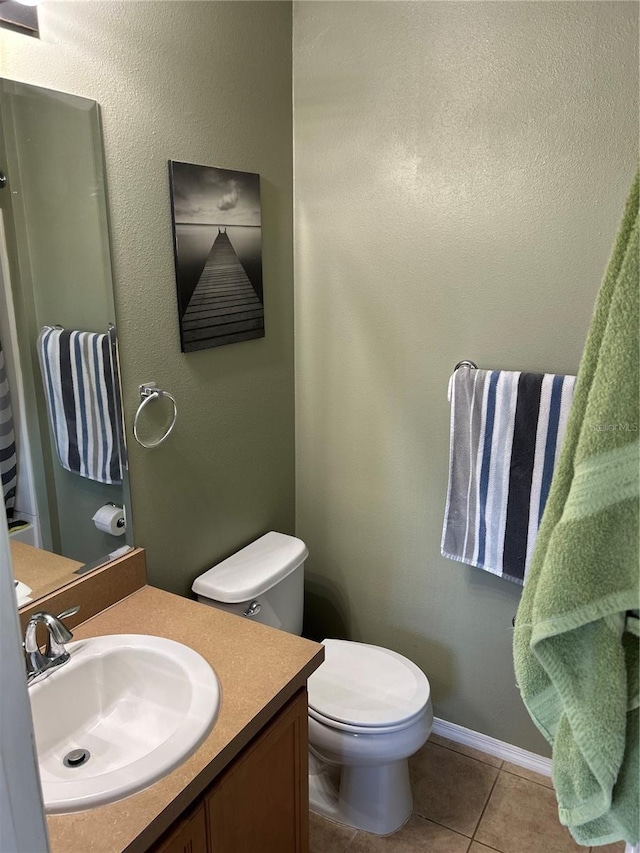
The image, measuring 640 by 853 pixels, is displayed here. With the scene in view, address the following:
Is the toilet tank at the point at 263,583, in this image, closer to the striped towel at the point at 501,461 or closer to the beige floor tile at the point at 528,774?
the striped towel at the point at 501,461

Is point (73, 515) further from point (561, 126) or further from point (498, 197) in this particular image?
point (561, 126)

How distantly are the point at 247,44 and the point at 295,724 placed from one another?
5.72 feet

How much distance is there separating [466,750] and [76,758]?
1.40m

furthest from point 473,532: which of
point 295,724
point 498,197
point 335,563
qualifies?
point 498,197

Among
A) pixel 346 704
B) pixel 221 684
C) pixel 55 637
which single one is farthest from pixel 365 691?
pixel 55 637

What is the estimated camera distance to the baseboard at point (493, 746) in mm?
2055

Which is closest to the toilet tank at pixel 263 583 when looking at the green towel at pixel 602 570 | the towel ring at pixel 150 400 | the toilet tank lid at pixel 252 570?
the toilet tank lid at pixel 252 570

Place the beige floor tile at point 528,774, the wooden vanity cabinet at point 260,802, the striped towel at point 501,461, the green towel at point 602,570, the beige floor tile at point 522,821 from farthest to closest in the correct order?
the beige floor tile at point 528,774
the beige floor tile at point 522,821
the striped towel at point 501,461
the wooden vanity cabinet at point 260,802
the green towel at point 602,570

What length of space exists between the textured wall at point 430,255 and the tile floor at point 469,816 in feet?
0.41

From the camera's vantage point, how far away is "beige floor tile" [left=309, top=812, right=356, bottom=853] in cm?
182

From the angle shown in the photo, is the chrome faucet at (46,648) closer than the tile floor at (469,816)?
Yes

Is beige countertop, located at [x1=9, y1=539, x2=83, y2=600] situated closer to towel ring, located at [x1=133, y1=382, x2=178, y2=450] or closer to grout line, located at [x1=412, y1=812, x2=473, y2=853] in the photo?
towel ring, located at [x1=133, y1=382, x2=178, y2=450]

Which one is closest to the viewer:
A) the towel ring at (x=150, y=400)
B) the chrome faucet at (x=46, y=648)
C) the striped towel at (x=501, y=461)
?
the chrome faucet at (x=46, y=648)

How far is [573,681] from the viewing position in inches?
28.8
